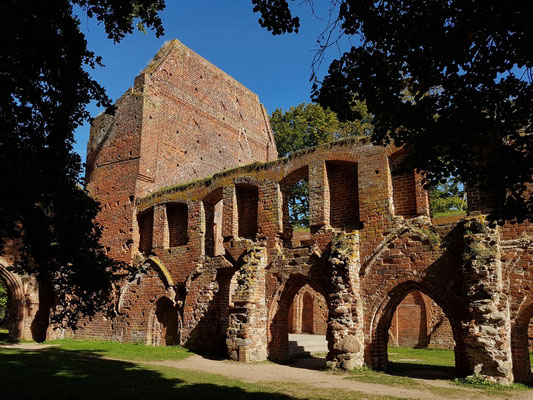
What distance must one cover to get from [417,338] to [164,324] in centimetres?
1122

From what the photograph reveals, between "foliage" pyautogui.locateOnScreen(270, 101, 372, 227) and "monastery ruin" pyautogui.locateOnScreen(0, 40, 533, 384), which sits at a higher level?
"foliage" pyautogui.locateOnScreen(270, 101, 372, 227)

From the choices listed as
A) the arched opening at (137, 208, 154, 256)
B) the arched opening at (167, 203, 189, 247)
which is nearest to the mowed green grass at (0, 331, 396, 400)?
the arched opening at (167, 203, 189, 247)

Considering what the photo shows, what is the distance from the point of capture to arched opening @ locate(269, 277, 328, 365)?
44.3 feet

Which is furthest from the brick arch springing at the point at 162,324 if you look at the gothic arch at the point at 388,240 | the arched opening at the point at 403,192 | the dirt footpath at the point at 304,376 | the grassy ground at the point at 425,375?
the arched opening at the point at 403,192

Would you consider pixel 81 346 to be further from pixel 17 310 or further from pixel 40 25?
pixel 40 25

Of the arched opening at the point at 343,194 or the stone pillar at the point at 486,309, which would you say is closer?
the stone pillar at the point at 486,309

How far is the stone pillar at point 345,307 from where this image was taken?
11.2 meters

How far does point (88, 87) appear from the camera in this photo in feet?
22.5

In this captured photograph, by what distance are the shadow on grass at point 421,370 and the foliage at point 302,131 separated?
17871 millimetres

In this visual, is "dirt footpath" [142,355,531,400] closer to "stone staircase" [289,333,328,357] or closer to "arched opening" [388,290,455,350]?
"stone staircase" [289,333,328,357]

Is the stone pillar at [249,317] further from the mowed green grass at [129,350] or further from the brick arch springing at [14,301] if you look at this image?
the brick arch springing at [14,301]

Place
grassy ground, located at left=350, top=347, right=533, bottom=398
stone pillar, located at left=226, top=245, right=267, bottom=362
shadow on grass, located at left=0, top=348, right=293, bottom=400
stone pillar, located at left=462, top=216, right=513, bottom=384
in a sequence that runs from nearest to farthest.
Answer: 1. shadow on grass, located at left=0, top=348, right=293, bottom=400
2. grassy ground, located at left=350, top=347, right=533, bottom=398
3. stone pillar, located at left=462, top=216, right=513, bottom=384
4. stone pillar, located at left=226, top=245, right=267, bottom=362

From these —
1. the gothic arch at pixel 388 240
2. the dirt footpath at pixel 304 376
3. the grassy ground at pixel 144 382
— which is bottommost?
the dirt footpath at pixel 304 376

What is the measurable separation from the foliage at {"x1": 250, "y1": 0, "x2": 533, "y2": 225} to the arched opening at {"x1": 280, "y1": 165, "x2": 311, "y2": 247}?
28.2ft
